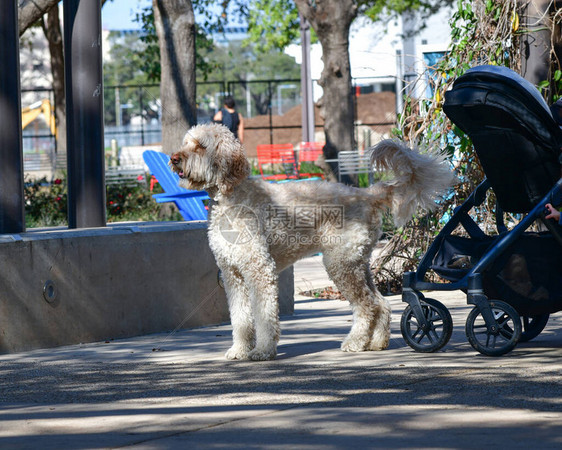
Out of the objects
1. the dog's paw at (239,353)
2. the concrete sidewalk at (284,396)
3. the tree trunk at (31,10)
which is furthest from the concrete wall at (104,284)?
the tree trunk at (31,10)

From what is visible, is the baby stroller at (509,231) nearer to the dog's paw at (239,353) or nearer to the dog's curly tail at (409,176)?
the dog's curly tail at (409,176)

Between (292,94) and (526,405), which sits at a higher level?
(292,94)

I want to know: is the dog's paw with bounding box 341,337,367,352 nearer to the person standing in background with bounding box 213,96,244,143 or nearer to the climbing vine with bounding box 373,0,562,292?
the climbing vine with bounding box 373,0,562,292

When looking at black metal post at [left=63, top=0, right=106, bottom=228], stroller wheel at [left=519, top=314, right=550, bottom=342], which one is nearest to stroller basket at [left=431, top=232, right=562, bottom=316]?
stroller wheel at [left=519, top=314, right=550, bottom=342]

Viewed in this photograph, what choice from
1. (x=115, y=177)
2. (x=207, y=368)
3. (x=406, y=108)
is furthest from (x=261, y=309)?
(x=115, y=177)

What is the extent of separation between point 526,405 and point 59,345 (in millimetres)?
3996

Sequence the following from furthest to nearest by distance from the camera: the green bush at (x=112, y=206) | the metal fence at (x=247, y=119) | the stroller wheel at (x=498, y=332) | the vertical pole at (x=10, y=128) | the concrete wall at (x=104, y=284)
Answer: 1. the metal fence at (x=247, y=119)
2. the green bush at (x=112, y=206)
3. the vertical pole at (x=10, y=128)
4. the concrete wall at (x=104, y=284)
5. the stroller wheel at (x=498, y=332)

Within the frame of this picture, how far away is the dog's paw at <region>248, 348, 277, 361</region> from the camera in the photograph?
22.1 feet

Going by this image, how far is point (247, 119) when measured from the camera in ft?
183

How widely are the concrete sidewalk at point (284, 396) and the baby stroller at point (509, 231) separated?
30 centimetres

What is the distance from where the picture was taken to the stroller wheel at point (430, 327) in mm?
6676

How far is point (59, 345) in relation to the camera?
762 cm

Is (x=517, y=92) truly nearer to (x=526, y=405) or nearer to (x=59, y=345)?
(x=526, y=405)

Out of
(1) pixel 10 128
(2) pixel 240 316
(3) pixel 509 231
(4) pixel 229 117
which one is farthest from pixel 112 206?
(3) pixel 509 231
